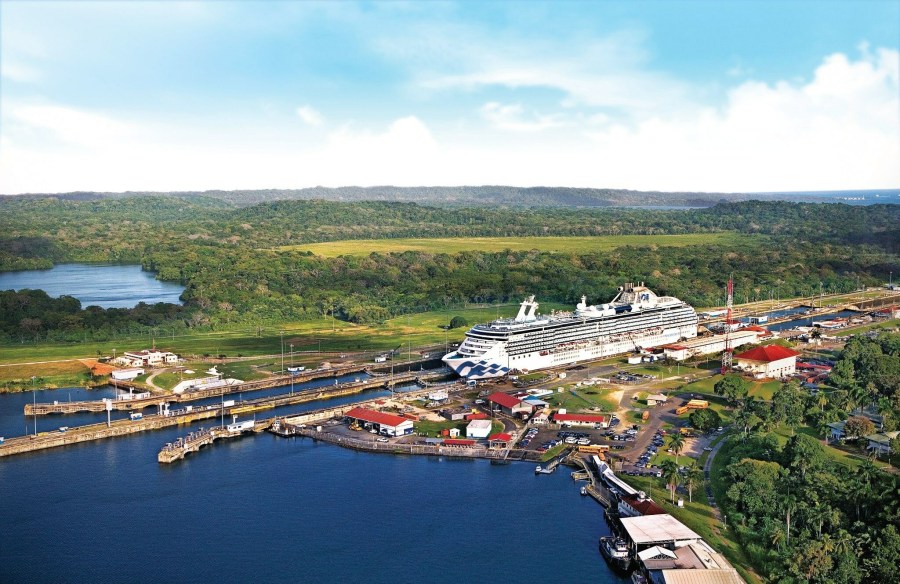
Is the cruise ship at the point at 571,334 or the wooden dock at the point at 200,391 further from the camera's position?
the cruise ship at the point at 571,334

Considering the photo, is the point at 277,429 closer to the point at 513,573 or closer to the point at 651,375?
the point at 513,573

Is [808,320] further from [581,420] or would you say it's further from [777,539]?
[777,539]

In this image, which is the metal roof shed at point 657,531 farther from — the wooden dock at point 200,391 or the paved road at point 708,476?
the wooden dock at point 200,391

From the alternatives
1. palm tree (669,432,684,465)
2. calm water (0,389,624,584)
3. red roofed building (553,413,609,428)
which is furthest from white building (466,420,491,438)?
palm tree (669,432,684,465)

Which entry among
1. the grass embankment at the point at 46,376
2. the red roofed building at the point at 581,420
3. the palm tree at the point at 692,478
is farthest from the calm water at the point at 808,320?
the grass embankment at the point at 46,376

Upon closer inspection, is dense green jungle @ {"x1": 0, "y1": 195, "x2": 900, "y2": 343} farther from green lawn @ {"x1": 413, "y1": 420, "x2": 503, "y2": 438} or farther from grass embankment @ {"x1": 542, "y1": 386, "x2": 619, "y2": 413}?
green lawn @ {"x1": 413, "y1": 420, "x2": 503, "y2": 438}

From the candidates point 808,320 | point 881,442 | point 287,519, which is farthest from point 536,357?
point 808,320

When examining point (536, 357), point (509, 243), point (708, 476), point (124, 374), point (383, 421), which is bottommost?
point (708, 476)

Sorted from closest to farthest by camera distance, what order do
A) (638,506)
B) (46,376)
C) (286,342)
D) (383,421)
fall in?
(638,506), (383,421), (46,376), (286,342)

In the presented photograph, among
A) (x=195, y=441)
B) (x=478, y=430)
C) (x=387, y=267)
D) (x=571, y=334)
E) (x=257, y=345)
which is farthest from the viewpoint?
(x=387, y=267)
